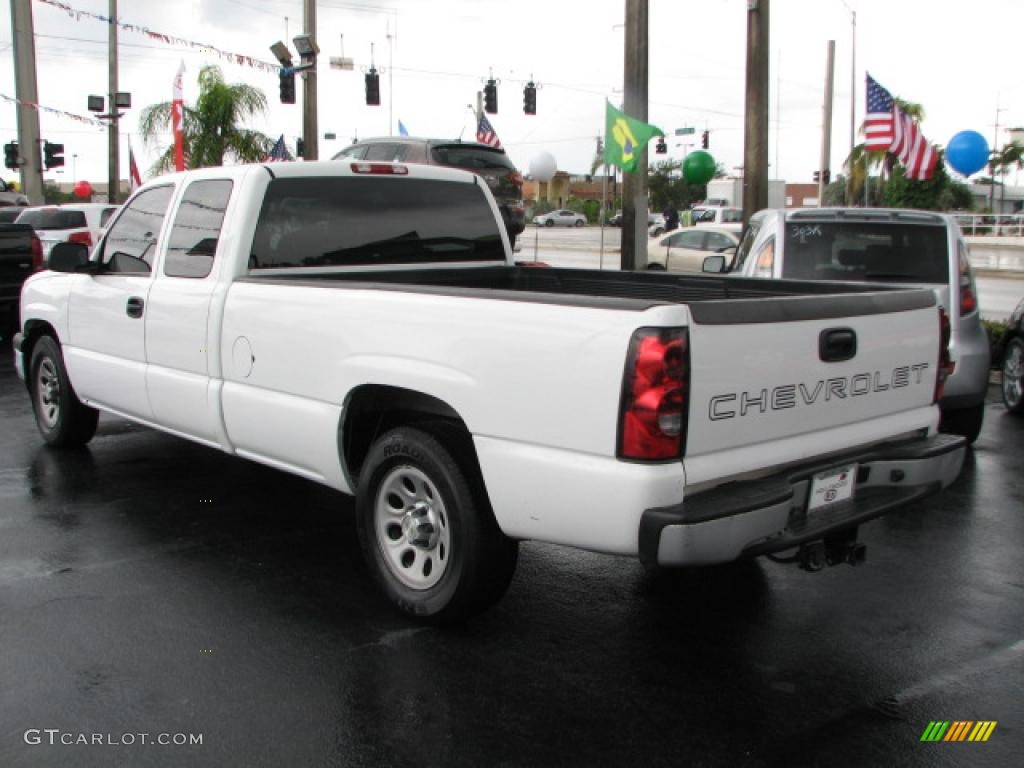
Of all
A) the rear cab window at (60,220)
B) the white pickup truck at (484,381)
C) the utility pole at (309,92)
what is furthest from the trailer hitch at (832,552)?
the utility pole at (309,92)

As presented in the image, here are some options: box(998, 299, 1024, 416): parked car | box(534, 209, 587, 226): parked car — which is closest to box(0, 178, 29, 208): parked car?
box(998, 299, 1024, 416): parked car

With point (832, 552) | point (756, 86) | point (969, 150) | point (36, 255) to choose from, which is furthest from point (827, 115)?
point (832, 552)

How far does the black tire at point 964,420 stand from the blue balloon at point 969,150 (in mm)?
30341

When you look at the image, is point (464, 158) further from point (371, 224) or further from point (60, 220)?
point (371, 224)

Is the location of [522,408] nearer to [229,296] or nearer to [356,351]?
[356,351]

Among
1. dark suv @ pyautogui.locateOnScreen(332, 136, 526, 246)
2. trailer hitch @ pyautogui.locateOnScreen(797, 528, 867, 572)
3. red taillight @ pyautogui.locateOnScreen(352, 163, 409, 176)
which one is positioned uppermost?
dark suv @ pyautogui.locateOnScreen(332, 136, 526, 246)

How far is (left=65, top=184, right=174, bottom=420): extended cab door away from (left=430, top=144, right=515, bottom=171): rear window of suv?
30.9 feet

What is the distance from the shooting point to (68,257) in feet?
20.4

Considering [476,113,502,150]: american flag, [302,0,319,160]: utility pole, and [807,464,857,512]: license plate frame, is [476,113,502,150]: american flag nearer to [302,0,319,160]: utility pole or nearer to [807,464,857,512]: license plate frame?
[302,0,319,160]: utility pole

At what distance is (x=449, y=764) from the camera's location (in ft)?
10.5

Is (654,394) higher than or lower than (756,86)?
lower

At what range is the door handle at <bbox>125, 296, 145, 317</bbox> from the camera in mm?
5840

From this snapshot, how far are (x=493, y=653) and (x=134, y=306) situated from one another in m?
3.16

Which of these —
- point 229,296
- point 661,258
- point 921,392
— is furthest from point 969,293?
point 661,258
